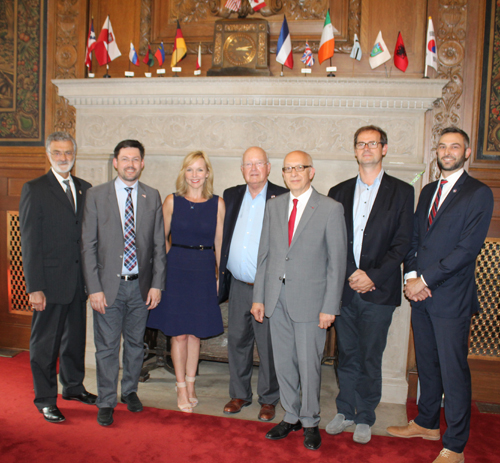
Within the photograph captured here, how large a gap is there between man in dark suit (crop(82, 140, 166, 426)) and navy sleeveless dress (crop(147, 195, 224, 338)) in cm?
9

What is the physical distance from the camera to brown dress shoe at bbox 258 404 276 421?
2902 millimetres

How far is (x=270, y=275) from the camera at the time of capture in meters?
2.57

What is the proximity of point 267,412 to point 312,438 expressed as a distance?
1.52 feet

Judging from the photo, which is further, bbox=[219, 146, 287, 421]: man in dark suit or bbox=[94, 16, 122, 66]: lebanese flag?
bbox=[94, 16, 122, 66]: lebanese flag

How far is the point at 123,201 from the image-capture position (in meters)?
2.87

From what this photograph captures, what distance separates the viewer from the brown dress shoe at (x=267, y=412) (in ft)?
9.52

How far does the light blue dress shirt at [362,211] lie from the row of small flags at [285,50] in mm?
1164

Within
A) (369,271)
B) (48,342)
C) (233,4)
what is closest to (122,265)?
(48,342)

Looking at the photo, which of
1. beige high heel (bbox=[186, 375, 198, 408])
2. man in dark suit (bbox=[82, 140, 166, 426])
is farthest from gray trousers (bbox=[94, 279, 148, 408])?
beige high heel (bbox=[186, 375, 198, 408])

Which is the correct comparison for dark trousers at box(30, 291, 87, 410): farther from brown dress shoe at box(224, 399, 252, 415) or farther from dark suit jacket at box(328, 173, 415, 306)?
dark suit jacket at box(328, 173, 415, 306)

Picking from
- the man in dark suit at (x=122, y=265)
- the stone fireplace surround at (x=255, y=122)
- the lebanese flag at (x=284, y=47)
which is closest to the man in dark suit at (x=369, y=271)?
the stone fireplace surround at (x=255, y=122)

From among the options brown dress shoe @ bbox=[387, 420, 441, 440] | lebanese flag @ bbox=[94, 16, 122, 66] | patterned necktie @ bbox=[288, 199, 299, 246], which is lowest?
brown dress shoe @ bbox=[387, 420, 441, 440]

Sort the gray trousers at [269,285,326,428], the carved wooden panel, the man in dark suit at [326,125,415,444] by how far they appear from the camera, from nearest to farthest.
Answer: the gray trousers at [269,285,326,428]
the man in dark suit at [326,125,415,444]
the carved wooden panel

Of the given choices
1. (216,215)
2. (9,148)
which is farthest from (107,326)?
(9,148)
